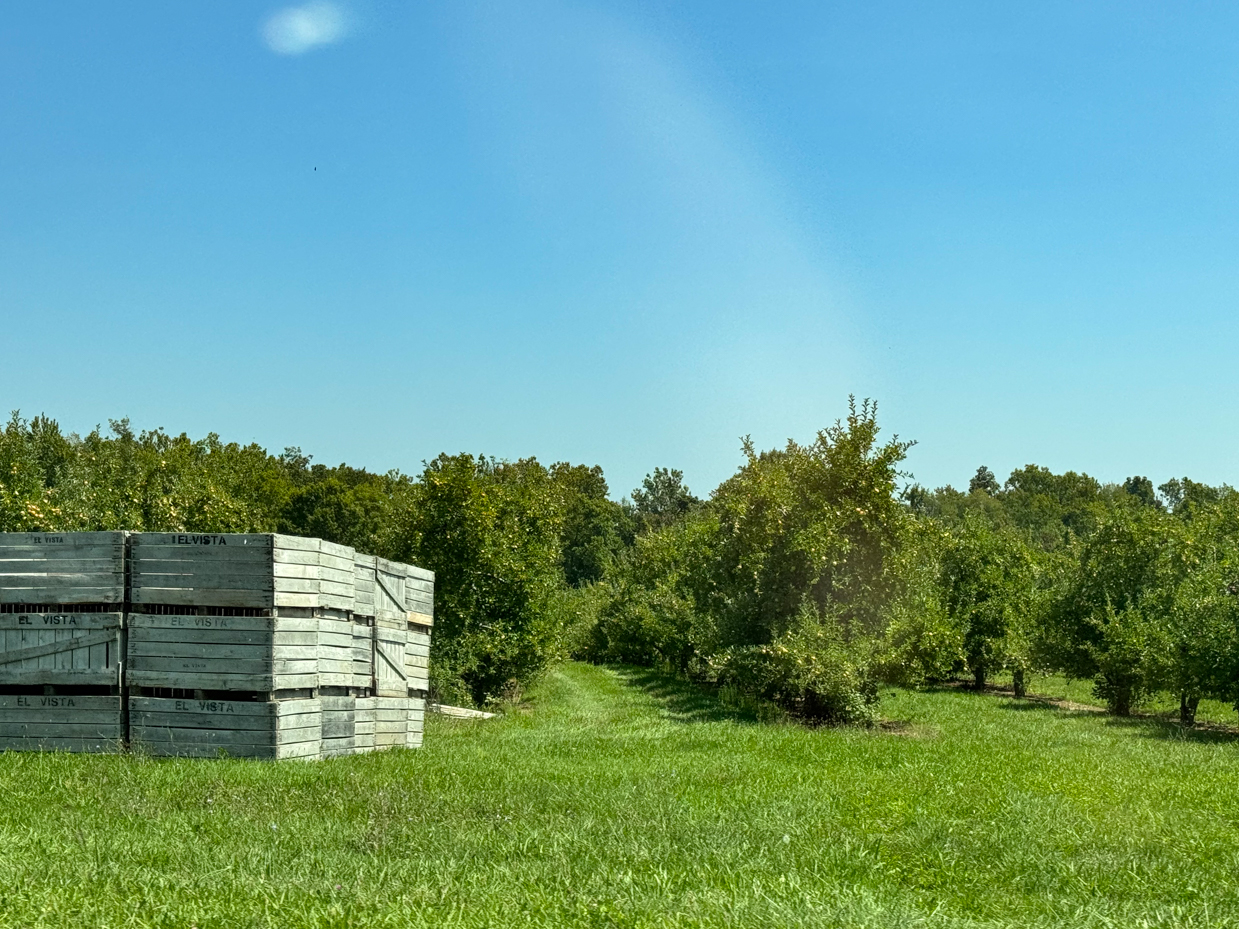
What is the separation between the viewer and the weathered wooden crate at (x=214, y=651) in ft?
39.0

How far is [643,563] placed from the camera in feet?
153

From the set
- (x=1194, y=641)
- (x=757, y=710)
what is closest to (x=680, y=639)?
(x=757, y=710)

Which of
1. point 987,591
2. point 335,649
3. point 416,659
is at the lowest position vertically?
point 416,659

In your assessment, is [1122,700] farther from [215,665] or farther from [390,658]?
[215,665]

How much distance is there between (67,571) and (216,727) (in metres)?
2.46

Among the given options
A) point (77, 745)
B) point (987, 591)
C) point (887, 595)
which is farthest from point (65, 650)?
Answer: point (987, 591)

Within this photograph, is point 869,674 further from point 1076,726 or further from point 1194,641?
point 1194,641

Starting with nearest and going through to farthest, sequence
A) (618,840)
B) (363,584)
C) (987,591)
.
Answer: (618,840) → (363,584) → (987,591)

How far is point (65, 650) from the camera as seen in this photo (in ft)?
39.7

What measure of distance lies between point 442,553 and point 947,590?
16134 mm

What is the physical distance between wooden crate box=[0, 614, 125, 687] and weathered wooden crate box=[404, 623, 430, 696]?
12.9 ft

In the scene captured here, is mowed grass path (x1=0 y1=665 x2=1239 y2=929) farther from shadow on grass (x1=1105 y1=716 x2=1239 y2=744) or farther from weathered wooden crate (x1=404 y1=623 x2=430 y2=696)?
shadow on grass (x1=1105 y1=716 x2=1239 y2=744)

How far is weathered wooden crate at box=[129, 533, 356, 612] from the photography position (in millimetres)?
11938

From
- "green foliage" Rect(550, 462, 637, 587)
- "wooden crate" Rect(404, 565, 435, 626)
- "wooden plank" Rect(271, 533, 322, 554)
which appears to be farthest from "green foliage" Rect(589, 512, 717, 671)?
"green foliage" Rect(550, 462, 637, 587)
